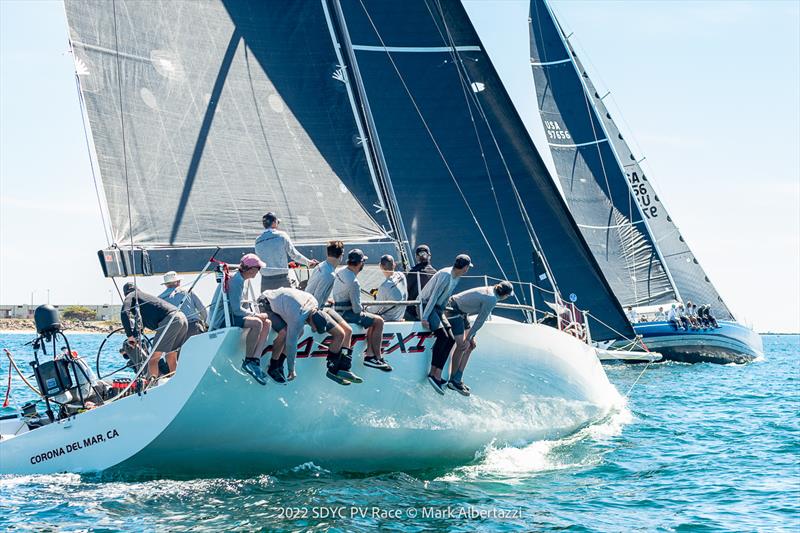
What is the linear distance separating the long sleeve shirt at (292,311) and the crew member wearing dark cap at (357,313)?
0.53 m

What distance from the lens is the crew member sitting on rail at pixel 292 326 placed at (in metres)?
8.95

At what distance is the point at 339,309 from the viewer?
9562 millimetres

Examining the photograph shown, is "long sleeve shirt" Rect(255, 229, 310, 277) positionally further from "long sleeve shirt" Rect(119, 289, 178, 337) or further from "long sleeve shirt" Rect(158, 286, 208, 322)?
"long sleeve shirt" Rect(119, 289, 178, 337)

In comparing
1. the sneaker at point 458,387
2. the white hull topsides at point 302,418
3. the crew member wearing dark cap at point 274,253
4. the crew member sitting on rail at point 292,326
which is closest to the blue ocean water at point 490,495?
the white hull topsides at point 302,418

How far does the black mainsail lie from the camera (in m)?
36.7

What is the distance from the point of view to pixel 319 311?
9.13m

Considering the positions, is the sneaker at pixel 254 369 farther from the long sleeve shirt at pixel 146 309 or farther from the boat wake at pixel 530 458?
the boat wake at pixel 530 458

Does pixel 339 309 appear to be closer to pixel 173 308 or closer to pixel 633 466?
pixel 173 308

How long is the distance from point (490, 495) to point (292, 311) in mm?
2654

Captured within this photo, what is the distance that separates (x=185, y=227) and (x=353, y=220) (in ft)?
7.56

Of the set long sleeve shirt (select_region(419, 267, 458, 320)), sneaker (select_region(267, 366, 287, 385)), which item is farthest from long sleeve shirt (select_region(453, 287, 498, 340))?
sneaker (select_region(267, 366, 287, 385))

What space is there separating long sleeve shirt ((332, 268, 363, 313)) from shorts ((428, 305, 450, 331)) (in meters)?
0.85

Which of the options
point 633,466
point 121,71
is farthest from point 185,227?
point 633,466

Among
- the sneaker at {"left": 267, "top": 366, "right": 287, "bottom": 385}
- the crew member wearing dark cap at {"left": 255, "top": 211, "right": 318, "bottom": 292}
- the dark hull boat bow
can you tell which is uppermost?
the crew member wearing dark cap at {"left": 255, "top": 211, "right": 318, "bottom": 292}
